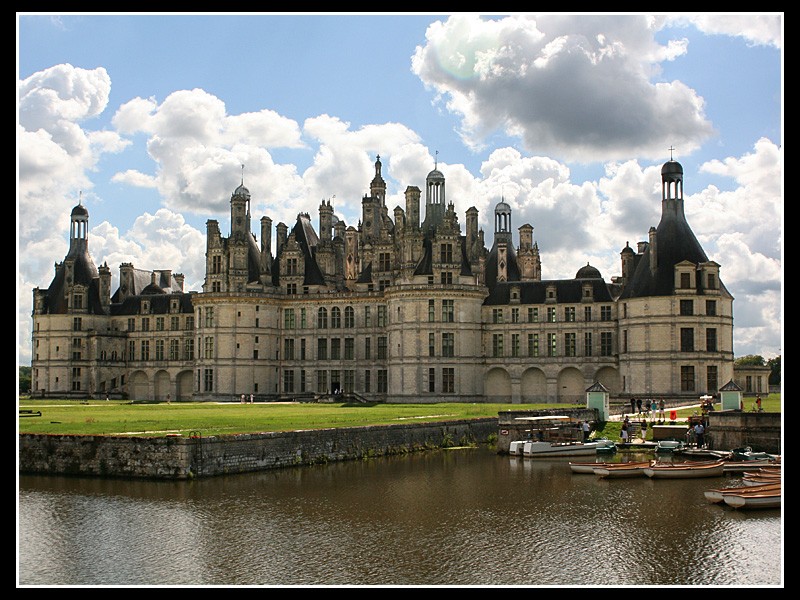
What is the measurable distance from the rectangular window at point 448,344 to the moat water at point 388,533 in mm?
39480

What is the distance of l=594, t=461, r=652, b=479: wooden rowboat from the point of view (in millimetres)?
37188

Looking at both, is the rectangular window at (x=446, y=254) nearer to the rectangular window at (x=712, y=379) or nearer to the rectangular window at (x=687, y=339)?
the rectangular window at (x=687, y=339)

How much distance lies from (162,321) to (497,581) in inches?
3020

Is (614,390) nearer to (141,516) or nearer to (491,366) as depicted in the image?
(491,366)

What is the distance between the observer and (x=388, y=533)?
25.9 metres

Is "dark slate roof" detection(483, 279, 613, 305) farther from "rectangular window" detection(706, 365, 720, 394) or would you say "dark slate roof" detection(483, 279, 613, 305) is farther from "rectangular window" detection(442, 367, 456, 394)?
"rectangular window" detection(706, 365, 720, 394)

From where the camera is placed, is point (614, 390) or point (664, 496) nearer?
point (664, 496)

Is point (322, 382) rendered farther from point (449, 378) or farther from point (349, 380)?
point (449, 378)

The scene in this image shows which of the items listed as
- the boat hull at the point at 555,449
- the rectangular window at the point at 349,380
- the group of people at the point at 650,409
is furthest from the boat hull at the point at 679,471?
the rectangular window at the point at 349,380

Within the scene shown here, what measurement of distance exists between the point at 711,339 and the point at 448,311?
20.4 meters

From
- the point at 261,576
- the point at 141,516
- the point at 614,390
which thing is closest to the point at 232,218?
the point at 614,390

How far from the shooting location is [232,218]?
277ft

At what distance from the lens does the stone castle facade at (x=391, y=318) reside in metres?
69.6
